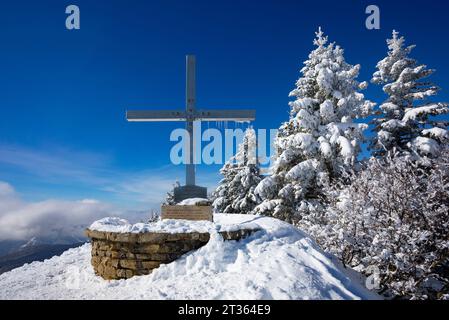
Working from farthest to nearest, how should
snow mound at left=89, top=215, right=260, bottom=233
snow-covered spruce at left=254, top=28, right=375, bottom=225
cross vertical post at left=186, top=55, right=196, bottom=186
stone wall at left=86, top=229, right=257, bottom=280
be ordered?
1. snow-covered spruce at left=254, top=28, right=375, bottom=225
2. cross vertical post at left=186, top=55, right=196, bottom=186
3. snow mound at left=89, top=215, right=260, bottom=233
4. stone wall at left=86, top=229, right=257, bottom=280

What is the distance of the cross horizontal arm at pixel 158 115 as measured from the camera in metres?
9.99

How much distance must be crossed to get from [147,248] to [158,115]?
4688 millimetres

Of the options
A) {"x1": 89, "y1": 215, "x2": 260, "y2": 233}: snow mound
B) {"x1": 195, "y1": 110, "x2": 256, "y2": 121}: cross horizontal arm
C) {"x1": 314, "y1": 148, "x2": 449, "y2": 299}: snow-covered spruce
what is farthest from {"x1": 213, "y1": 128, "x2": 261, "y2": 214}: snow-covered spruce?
{"x1": 89, "y1": 215, "x2": 260, "y2": 233}: snow mound

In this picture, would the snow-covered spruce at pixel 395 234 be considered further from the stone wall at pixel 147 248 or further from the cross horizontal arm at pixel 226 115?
the cross horizontal arm at pixel 226 115

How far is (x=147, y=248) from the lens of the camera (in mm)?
6484

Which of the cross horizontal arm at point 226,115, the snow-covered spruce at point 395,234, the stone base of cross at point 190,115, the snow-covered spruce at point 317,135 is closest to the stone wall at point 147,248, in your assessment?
the snow-covered spruce at point 395,234

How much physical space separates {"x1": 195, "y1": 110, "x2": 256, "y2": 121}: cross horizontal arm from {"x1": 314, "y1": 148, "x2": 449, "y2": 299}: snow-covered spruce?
3520 mm

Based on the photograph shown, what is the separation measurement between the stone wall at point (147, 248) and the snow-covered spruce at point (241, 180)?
11367 mm

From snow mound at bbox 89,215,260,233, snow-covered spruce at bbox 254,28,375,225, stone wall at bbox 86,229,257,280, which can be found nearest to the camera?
stone wall at bbox 86,229,257,280

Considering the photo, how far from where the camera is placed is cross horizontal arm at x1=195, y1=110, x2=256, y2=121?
1001 cm

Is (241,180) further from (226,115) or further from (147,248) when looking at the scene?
(147,248)

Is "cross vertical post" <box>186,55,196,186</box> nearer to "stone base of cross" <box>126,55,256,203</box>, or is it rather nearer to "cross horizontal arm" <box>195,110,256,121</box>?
"stone base of cross" <box>126,55,256,203</box>
